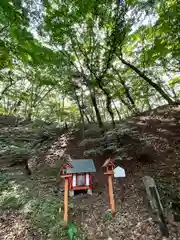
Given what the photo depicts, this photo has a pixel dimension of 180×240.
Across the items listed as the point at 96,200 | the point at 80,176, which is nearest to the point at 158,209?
the point at 96,200

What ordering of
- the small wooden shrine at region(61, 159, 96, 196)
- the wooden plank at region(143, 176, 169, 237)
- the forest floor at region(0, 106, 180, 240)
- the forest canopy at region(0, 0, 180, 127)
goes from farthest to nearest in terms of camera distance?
1. the forest canopy at region(0, 0, 180, 127)
2. the small wooden shrine at region(61, 159, 96, 196)
3. the forest floor at region(0, 106, 180, 240)
4. the wooden plank at region(143, 176, 169, 237)

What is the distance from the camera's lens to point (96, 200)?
4.65 m

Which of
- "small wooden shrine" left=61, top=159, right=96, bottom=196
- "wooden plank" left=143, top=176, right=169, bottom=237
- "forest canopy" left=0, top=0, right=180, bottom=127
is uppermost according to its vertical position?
"forest canopy" left=0, top=0, right=180, bottom=127

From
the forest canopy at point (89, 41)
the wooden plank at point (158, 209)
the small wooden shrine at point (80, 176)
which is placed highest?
the forest canopy at point (89, 41)

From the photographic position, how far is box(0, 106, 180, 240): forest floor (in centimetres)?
377

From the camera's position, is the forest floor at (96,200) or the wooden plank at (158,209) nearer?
the wooden plank at (158,209)

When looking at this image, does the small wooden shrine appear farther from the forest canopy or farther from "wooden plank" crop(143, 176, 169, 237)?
the forest canopy

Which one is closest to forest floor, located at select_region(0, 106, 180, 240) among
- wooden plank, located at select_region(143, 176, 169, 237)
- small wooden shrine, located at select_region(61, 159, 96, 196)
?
wooden plank, located at select_region(143, 176, 169, 237)

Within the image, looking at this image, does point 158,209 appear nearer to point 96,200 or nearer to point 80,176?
point 96,200

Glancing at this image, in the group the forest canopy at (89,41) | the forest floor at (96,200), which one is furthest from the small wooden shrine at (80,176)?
the forest canopy at (89,41)

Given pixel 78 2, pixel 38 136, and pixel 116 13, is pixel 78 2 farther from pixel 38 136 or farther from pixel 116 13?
pixel 38 136

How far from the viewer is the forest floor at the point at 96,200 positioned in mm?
3768

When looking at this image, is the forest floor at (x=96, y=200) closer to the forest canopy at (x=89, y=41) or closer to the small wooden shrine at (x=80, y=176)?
the small wooden shrine at (x=80, y=176)

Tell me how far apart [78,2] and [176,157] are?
20.5 feet
